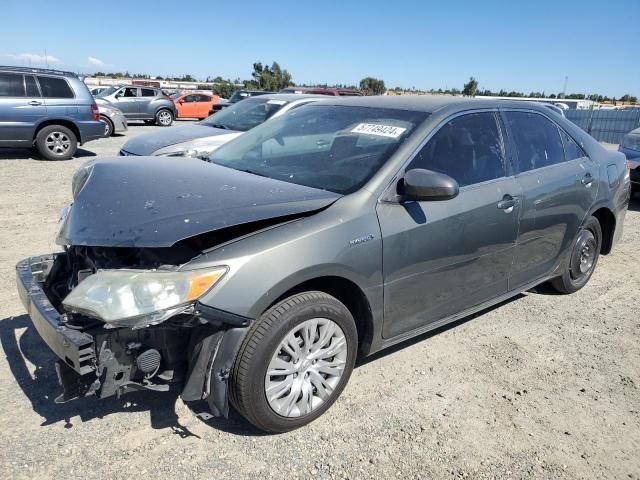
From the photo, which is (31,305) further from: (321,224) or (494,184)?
(494,184)

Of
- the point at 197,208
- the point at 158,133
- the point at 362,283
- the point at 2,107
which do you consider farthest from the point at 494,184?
the point at 2,107

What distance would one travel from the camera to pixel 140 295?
230 cm

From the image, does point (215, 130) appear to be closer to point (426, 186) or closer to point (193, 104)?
point (426, 186)

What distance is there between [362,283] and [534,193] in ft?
5.82

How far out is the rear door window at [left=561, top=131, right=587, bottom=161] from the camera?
4406 mm

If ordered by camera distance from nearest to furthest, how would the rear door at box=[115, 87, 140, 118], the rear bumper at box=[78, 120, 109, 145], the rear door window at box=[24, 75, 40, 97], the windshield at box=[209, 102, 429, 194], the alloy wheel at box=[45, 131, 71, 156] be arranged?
1. the windshield at box=[209, 102, 429, 194]
2. the rear door window at box=[24, 75, 40, 97]
3. the alloy wheel at box=[45, 131, 71, 156]
4. the rear bumper at box=[78, 120, 109, 145]
5. the rear door at box=[115, 87, 140, 118]

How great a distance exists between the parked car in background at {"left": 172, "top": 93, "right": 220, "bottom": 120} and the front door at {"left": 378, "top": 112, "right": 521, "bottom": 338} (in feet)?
72.9

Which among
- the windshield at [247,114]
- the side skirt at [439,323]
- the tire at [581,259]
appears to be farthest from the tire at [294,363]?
the windshield at [247,114]

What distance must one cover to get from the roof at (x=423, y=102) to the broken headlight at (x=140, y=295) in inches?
75.1

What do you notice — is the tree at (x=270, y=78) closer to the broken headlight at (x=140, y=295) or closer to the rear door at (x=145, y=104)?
the rear door at (x=145, y=104)

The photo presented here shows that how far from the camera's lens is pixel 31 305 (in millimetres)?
2686

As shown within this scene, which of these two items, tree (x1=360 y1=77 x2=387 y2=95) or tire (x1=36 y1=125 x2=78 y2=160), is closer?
tire (x1=36 y1=125 x2=78 y2=160)

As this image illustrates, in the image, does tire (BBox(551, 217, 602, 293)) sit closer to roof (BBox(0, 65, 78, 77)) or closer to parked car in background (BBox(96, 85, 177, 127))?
roof (BBox(0, 65, 78, 77))

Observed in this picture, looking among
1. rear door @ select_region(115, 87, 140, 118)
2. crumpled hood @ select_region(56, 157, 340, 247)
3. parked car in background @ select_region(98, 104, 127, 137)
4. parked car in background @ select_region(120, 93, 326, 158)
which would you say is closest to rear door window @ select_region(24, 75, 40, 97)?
parked car in background @ select_region(120, 93, 326, 158)
